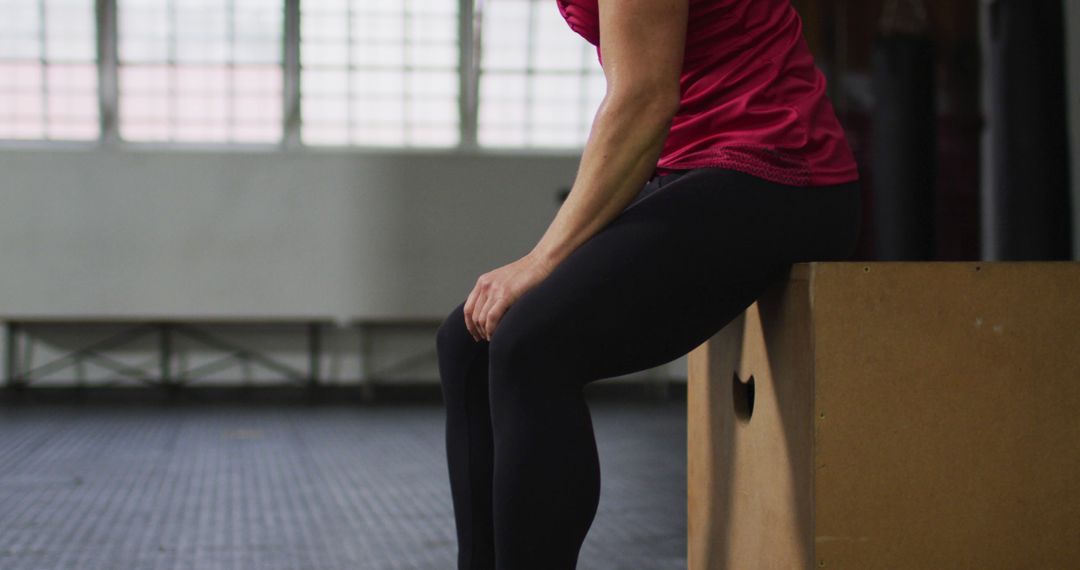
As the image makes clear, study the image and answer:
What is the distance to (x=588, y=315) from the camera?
1.11m

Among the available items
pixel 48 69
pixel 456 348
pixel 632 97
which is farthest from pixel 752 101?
pixel 48 69

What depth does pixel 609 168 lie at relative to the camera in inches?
44.9

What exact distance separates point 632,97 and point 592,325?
229 mm

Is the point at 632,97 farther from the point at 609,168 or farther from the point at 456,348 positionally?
the point at 456,348

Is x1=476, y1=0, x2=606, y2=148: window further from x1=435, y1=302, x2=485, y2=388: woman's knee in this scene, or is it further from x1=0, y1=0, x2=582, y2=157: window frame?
x1=435, y1=302, x2=485, y2=388: woman's knee

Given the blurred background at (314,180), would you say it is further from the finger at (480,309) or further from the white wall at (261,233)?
the finger at (480,309)

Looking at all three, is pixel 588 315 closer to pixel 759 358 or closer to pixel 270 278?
pixel 759 358

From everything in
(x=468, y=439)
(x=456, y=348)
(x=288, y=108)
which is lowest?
(x=468, y=439)

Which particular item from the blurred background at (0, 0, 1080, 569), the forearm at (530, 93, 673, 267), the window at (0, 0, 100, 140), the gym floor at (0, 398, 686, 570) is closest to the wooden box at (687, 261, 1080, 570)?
the forearm at (530, 93, 673, 267)

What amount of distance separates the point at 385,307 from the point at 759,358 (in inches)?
238

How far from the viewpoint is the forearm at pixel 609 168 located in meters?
1.13

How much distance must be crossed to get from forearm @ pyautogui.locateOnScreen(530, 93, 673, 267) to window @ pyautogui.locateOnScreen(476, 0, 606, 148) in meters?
6.73

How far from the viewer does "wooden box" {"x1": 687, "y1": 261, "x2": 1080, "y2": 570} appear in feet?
3.85

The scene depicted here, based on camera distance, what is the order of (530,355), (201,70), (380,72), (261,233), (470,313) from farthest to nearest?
1. (380,72)
2. (201,70)
3. (261,233)
4. (470,313)
5. (530,355)
